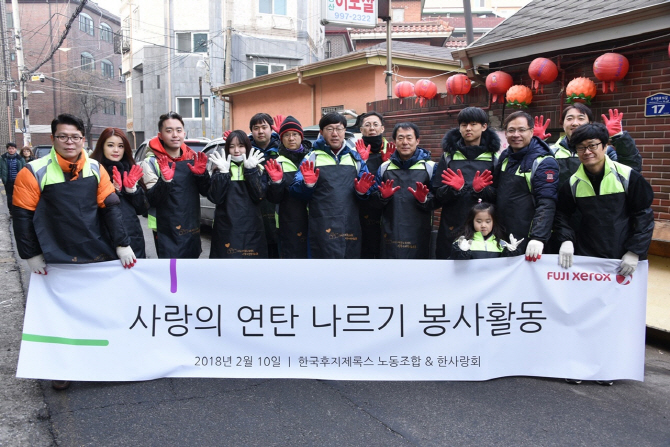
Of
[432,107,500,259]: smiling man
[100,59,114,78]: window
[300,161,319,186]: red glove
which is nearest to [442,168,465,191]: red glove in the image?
[432,107,500,259]: smiling man

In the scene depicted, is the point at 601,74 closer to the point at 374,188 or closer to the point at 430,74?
the point at 374,188

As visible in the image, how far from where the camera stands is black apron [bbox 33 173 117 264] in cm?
375

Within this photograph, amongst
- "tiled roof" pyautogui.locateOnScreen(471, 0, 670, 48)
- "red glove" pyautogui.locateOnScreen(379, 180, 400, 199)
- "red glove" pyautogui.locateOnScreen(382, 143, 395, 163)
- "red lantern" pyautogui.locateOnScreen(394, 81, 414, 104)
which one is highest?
"tiled roof" pyautogui.locateOnScreen(471, 0, 670, 48)

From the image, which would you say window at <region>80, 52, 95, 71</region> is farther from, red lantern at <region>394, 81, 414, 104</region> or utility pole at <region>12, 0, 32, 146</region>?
red lantern at <region>394, 81, 414, 104</region>

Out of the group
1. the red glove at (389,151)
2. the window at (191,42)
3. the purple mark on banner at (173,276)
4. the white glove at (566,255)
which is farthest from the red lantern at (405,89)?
the window at (191,42)

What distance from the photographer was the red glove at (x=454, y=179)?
14.1 ft

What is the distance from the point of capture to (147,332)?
12.7 feet

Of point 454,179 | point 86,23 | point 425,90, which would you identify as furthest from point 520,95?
point 86,23

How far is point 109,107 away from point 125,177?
51.9 m

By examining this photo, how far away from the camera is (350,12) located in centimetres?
1078

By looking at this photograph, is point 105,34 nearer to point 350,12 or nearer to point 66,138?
point 350,12

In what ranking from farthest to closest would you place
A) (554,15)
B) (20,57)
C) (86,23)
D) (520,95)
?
(86,23)
(20,57)
(554,15)
(520,95)

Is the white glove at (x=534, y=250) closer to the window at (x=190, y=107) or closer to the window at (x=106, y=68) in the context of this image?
the window at (x=190, y=107)

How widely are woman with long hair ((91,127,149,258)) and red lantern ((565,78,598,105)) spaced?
489 cm
